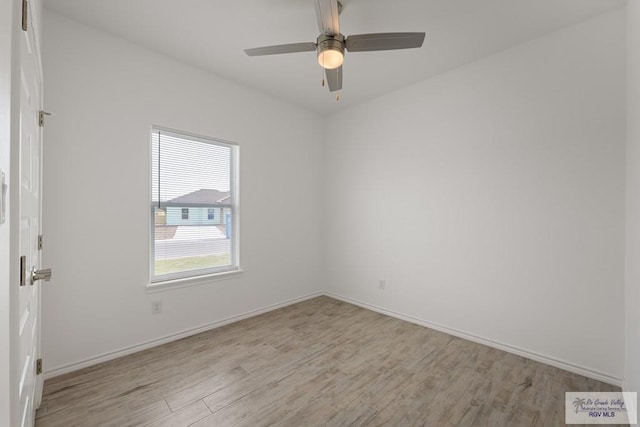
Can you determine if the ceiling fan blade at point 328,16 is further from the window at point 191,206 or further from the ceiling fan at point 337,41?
the window at point 191,206

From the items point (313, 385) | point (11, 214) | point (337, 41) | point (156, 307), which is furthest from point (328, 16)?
point (156, 307)

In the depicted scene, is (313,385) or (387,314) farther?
(387,314)

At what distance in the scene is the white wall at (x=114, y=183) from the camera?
2252 millimetres

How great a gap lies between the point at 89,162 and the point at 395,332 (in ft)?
11.2

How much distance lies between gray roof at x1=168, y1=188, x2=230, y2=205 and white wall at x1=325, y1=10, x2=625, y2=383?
6.29 feet

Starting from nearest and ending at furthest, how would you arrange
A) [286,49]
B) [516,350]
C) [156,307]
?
[286,49], [516,350], [156,307]

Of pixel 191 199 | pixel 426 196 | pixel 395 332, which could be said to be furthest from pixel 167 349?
pixel 426 196

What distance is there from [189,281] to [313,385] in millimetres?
1702

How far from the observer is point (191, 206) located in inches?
123

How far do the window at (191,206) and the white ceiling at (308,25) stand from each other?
0.89m

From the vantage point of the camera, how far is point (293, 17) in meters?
2.30

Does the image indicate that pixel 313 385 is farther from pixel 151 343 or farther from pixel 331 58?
pixel 331 58

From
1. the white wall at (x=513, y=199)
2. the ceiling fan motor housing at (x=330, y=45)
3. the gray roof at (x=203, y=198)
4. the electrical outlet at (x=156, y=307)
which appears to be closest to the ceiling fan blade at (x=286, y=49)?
the ceiling fan motor housing at (x=330, y=45)

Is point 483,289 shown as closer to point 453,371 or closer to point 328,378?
point 453,371
